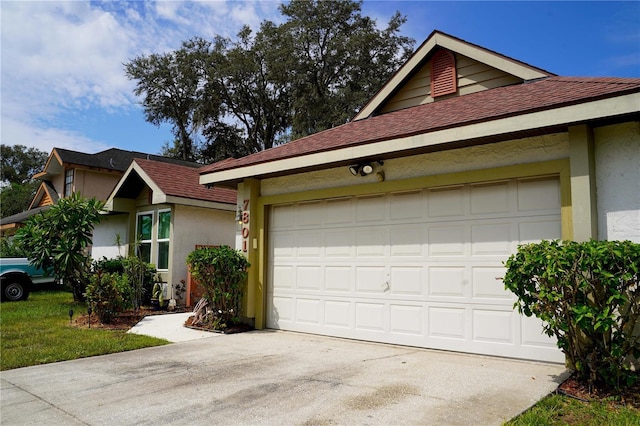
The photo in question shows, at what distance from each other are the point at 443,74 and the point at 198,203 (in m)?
7.66

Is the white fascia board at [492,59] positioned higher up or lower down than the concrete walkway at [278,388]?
higher up

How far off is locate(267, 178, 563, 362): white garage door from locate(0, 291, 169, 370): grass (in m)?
2.89

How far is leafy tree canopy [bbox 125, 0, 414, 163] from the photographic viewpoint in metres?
28.5

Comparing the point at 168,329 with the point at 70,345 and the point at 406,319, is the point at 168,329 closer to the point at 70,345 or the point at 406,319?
the point at 70,345

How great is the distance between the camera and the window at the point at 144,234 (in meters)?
13.9

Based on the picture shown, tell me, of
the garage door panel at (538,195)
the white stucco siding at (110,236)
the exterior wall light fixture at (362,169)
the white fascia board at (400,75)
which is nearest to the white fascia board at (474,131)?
the exterior wall light fixture at (362,169)

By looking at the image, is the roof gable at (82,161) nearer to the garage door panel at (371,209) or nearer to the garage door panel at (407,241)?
the garage door panel at (371,209)

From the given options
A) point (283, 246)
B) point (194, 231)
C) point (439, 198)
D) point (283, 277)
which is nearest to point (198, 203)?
point (194, 231)

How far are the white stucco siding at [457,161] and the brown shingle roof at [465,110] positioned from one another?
519mm

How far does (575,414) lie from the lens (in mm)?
3986

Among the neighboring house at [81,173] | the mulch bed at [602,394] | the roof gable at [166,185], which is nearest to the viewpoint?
the mulch bed at [602,394]

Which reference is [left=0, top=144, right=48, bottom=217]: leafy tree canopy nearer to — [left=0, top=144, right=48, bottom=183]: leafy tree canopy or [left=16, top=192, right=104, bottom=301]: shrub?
[left=0, top=144, right=48, bottom=183]: leafy tree canopy

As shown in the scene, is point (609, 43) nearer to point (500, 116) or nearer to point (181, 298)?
point (500, 116)

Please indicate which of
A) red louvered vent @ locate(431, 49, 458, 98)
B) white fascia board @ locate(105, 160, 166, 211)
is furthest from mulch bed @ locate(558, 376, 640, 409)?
white fascia board @ locate(105, 160, 166, 211)
